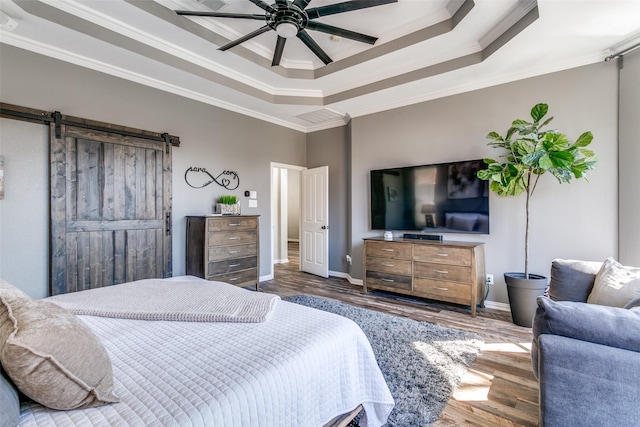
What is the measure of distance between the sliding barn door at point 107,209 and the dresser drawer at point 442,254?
10.4 ft

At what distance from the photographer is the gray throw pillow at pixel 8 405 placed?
633 mm

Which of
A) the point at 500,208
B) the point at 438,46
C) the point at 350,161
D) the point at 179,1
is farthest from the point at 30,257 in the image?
the point at 500,208

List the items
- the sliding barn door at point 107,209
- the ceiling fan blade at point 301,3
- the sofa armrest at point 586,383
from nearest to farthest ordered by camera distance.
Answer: the sofa armrest at point 586,383
the ceiling fan blade at point 301,3
the sliding barn door at point 107,209

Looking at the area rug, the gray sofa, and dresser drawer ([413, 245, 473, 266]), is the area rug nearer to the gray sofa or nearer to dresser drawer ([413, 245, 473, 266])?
the gray sofa

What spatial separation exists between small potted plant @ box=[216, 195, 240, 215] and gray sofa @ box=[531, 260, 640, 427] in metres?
3.63

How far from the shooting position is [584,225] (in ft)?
9.86

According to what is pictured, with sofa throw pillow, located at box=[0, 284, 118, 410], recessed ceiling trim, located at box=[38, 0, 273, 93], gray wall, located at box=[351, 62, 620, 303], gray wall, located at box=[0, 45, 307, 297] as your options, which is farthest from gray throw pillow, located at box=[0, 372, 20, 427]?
gray wall, located at box=[351, 62, 620, 303]

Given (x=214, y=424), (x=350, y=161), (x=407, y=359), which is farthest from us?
(x=350, y=161)

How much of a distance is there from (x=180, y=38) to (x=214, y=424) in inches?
136

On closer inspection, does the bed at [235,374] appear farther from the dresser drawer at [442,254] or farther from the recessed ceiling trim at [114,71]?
the recessed ceiling trim at [114,71]

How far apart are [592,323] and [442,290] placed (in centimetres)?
234

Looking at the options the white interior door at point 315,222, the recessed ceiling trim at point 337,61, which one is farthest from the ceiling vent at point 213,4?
the white interior door at point 315,222

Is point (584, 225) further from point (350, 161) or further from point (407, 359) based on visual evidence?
point (350, 161)

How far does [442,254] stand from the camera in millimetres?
3430
